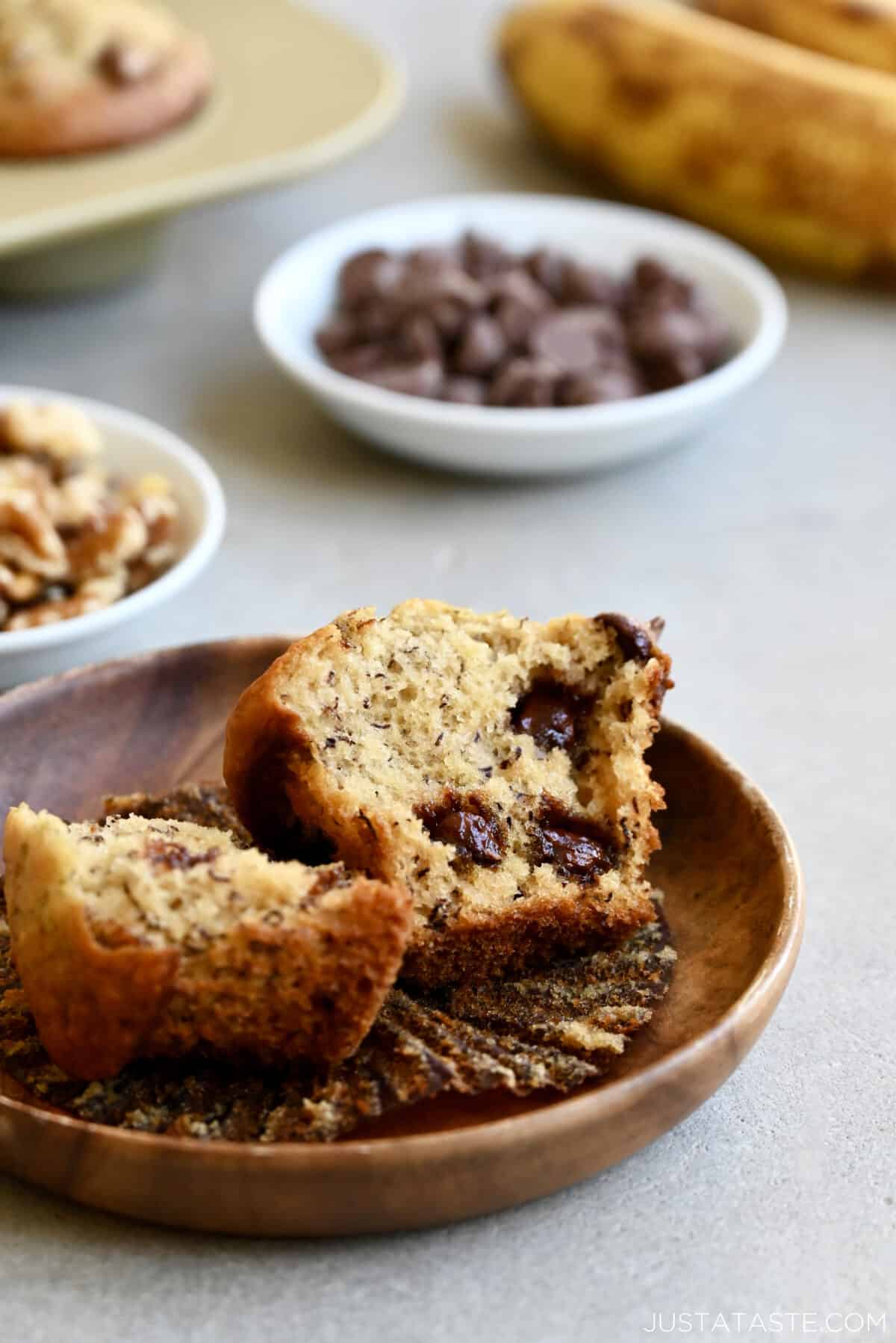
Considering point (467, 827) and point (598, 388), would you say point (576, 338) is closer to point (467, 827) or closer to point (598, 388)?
point (598, 388)

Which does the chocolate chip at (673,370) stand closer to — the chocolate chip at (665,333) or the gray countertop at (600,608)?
the chocolate chip at (665,333)

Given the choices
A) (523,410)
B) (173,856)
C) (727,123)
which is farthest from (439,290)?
(173,856)

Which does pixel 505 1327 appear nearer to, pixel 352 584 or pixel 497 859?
pixel 497 859

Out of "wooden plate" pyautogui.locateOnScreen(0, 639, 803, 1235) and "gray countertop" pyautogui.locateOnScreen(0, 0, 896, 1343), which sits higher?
"wooden plate" pyautogui.locateOnScreen(0, 639, 803, 1235)

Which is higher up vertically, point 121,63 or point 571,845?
point 121,63

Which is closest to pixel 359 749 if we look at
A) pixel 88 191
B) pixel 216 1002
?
pixel 216 1002

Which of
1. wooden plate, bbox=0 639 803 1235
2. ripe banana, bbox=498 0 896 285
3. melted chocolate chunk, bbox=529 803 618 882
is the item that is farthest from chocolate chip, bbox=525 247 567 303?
melted chocolate chunk, bbox=529 803 618 882

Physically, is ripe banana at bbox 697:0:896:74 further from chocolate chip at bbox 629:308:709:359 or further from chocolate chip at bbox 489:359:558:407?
chocolate chip at bbox 489:359:558:407
